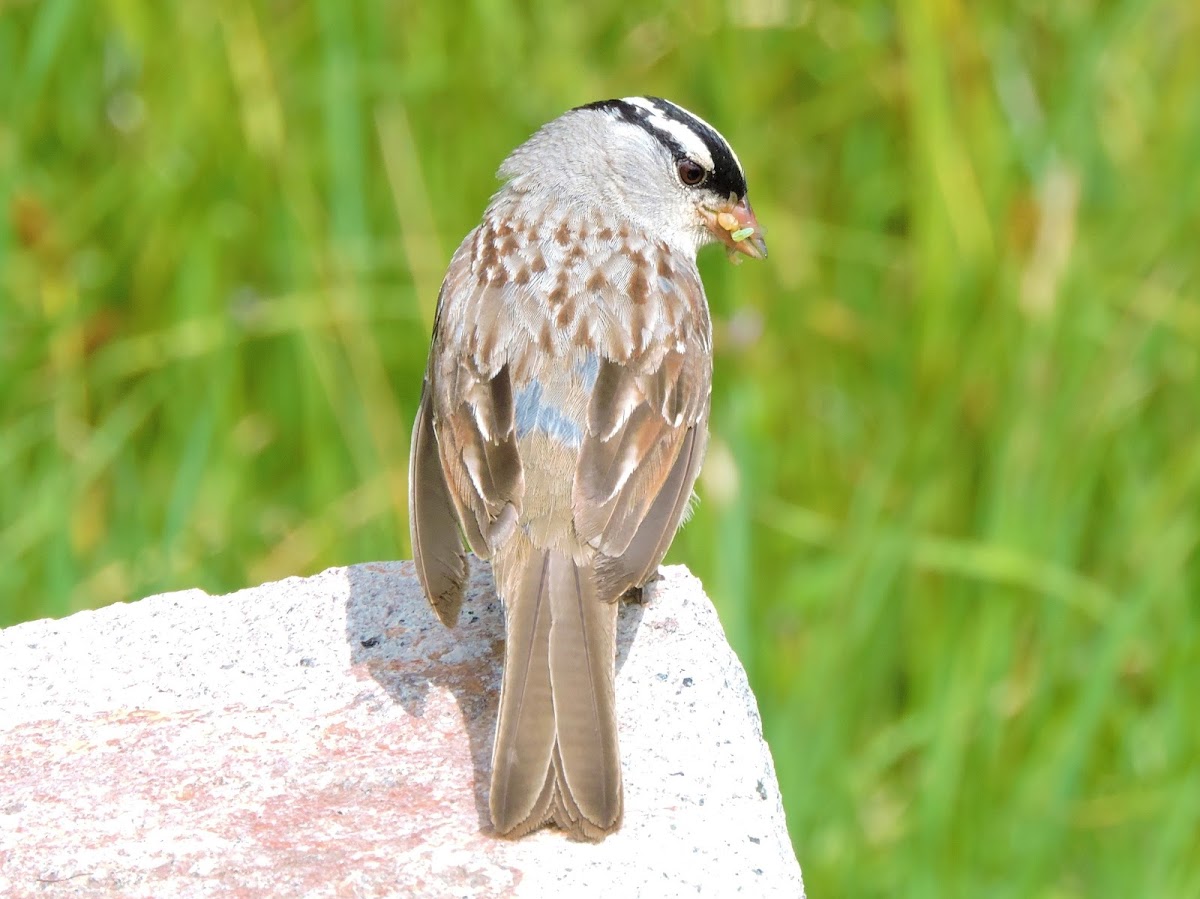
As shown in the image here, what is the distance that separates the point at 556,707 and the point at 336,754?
1.27ft

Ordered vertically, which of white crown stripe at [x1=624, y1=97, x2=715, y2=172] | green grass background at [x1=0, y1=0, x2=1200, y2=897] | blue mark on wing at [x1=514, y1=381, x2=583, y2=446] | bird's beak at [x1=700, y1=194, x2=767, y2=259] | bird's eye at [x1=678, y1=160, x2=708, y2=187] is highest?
white crown stripe at [x1=624, y1=97, x2=715, y2=172]

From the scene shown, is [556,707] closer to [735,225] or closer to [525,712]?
[525,712]

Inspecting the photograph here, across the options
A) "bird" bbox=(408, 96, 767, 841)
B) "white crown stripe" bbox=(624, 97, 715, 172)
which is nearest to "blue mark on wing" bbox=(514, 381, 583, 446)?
"bird" bbox=(408, 96, 767, 841)

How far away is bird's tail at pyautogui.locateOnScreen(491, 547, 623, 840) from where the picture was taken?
291 cm

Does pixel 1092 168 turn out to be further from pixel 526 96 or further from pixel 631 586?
pixel 631 586

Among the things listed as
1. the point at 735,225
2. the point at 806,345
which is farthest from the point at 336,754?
the point at 806,345

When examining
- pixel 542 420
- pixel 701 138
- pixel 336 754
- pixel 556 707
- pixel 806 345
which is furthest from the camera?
pixel 806 345

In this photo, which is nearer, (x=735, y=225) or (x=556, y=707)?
(x=556, y=707)

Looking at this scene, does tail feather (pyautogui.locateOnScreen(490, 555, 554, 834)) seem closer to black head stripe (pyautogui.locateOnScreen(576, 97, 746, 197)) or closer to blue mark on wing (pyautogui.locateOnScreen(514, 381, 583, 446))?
blue mark on wing (pyautogui.locateOnScreen(514, 381, 583, 446))

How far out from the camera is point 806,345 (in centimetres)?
572

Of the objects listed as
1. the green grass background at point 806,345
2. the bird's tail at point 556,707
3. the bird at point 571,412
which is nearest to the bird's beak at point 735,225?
the bird at point 571,412

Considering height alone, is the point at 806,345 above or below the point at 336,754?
below

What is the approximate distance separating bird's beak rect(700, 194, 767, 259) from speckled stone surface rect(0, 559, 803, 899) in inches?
32.9

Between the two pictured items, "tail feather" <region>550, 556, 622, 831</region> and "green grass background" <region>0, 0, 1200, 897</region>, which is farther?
"green grass background" <region>0, 0, 1200, 897</region>
